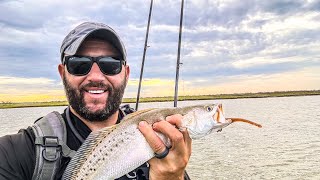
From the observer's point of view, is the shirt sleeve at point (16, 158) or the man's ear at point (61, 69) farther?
the man's ear at point (61, 69)

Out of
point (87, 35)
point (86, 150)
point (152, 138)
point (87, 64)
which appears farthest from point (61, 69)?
point (152, 138)

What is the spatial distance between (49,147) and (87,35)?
1.32 metres

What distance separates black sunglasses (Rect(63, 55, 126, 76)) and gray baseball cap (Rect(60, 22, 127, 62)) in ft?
0.31

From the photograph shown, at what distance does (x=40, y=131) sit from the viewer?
12.5 feet

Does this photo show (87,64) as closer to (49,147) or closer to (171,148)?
(49,147)

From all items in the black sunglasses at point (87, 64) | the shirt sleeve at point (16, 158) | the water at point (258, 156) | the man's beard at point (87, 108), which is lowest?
the water at point (258, 156)

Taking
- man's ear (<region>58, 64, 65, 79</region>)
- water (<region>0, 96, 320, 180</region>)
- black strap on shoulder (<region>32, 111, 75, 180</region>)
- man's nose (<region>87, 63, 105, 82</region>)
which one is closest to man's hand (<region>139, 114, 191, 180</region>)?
black strap on shoulder (<region>32, 111, 75, 180</region>)

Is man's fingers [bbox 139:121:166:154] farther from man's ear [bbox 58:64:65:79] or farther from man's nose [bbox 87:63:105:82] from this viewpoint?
man's ear [bbox 58:64:65:79]

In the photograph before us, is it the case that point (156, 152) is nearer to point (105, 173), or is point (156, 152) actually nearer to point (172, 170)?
point (172, 170)

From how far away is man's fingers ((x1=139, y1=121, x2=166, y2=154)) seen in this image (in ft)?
10.8

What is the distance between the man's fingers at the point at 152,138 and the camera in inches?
130

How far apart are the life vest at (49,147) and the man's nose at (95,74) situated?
0.62 m

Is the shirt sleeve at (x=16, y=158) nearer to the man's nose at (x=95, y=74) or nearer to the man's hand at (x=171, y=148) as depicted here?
the man's nose at (x=95, y=74)

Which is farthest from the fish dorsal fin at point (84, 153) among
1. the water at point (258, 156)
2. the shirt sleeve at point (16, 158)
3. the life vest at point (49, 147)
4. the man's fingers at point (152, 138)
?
the water at point (258, 156)
